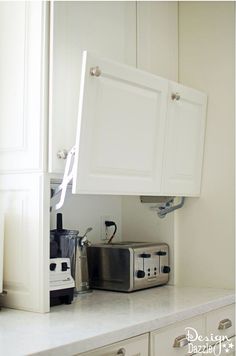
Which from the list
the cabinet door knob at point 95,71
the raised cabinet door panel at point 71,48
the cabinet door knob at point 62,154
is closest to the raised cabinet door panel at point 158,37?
the raised cabinet door panel at point 71,48

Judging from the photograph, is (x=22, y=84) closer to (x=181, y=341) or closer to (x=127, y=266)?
(x=127, y=266)

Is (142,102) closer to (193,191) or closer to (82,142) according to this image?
(82,142)

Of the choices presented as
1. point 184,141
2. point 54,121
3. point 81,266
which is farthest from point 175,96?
point 81,266

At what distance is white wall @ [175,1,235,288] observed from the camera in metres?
2.56

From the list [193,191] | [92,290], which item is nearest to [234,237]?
[193,191]

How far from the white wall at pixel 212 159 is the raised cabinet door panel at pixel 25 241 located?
0.95 m

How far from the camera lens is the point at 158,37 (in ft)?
8.59

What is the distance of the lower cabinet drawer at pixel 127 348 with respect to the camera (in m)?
1.64

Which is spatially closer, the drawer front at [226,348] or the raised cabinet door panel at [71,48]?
the raised cabinet door panel at [71,48]

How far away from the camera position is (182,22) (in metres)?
2.77

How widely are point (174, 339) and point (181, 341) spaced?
47 millimetres

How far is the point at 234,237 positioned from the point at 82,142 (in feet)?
3.40

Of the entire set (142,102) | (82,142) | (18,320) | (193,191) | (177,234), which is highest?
(142,102)

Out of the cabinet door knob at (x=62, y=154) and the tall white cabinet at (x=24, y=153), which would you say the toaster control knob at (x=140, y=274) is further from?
the cabinet door knob at (x=62, y=154)
